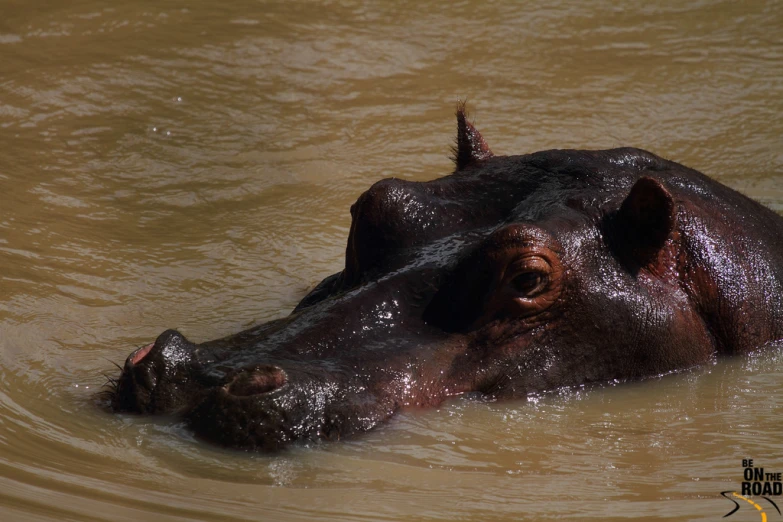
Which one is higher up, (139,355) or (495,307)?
(495,307)

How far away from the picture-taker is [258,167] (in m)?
8.48

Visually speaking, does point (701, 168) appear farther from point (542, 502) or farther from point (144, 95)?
point (542, 502)

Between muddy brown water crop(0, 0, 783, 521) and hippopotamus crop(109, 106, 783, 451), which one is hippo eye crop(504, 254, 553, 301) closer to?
hippopotamus crop(109, 106, 783, 451)

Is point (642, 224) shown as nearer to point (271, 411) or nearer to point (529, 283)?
point (529, 283)

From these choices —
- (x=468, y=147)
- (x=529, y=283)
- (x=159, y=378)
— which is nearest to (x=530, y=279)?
(x=529, y=283)

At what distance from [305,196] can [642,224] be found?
364 centimetres

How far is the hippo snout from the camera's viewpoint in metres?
4.19

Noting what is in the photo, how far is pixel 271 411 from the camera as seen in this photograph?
3.97m

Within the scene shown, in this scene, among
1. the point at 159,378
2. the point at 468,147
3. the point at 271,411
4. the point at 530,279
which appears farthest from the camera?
the point at 468,147

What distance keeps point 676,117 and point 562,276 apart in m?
5.23

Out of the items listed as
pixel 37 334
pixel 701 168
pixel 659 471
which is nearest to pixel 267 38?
pixel 701 168

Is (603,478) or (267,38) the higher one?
(267,38)

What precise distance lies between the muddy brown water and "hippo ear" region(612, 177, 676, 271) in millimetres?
592

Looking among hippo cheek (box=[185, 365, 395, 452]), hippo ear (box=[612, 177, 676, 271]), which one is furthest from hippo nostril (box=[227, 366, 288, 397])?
hippo ear (box=[612, 177, 676, 271])
